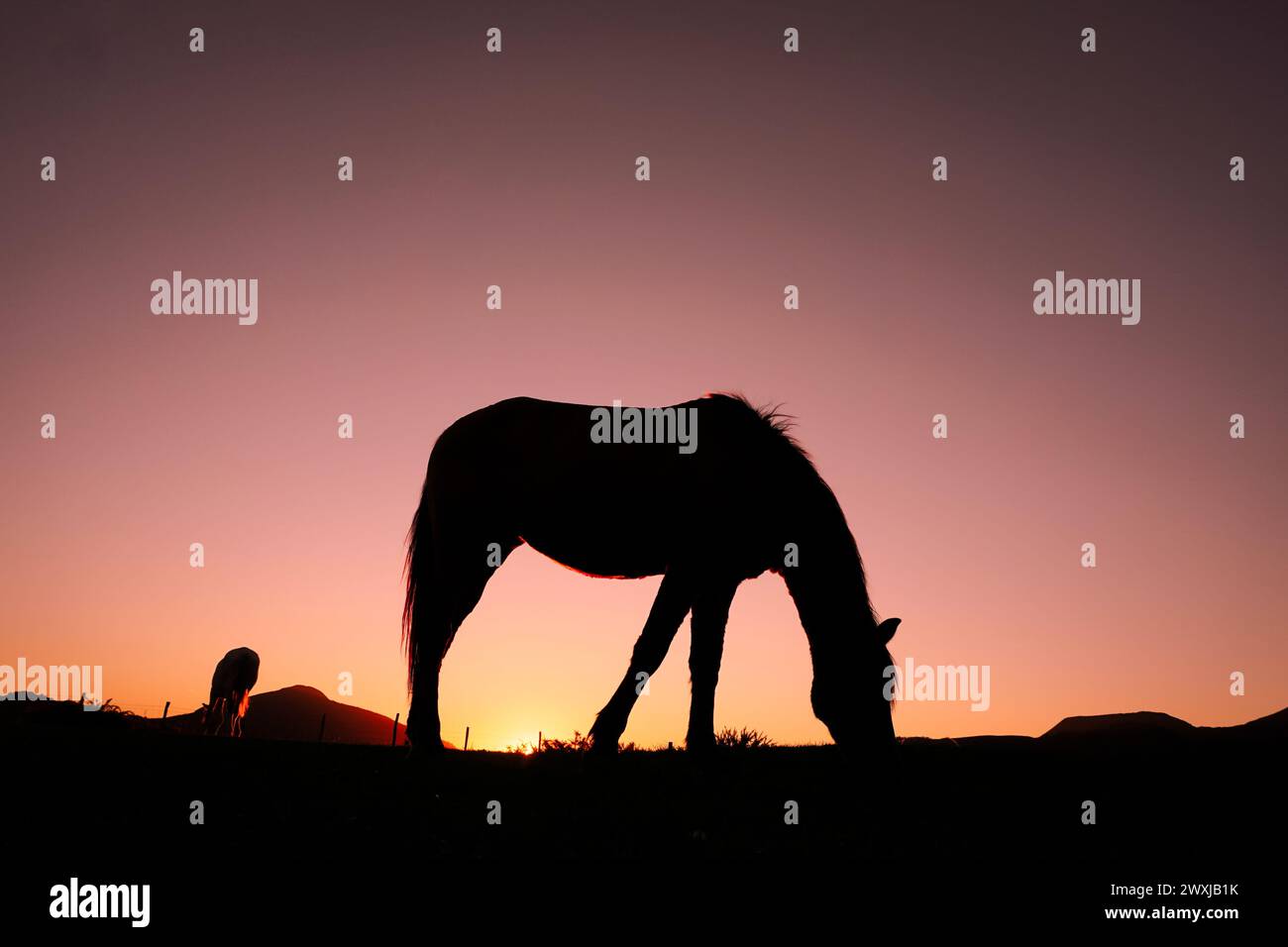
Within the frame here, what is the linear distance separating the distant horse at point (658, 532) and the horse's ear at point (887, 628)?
0.04 ft

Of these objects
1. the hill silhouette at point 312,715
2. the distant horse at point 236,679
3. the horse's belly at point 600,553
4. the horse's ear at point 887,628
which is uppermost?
the horse's belly at point 600,553

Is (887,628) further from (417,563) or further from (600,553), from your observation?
(417,563)

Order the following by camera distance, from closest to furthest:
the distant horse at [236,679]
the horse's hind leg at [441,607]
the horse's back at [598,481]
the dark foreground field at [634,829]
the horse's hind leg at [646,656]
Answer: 1. the dark foreground field at [634,829]
2. the horse's hind leg at [646,656]
3. the horse's back at [598,481]
4. the horse's hind leg at [441,607]
5. the distant horse at [236,679]

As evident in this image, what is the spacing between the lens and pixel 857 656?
8.20 m

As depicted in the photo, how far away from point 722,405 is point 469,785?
459 centimetres

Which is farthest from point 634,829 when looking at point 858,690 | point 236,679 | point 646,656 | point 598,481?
point 236,679

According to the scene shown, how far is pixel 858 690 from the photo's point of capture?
8.03 metres

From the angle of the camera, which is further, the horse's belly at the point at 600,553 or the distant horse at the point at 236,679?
the distant horse at the point at 236,679

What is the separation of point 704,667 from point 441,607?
2.95 metres

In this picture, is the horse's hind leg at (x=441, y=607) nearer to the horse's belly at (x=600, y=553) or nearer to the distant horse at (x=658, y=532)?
the distant horse at (x=658, y=532)

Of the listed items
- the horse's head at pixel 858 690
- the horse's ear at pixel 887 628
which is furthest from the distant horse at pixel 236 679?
the horse's ear at pixel 887 628

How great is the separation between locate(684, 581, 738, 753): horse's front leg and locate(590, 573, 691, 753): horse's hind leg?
0.22 m

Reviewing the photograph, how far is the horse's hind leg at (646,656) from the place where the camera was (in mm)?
8375
